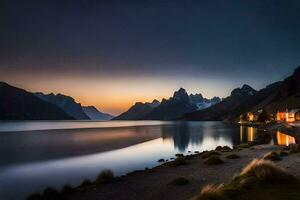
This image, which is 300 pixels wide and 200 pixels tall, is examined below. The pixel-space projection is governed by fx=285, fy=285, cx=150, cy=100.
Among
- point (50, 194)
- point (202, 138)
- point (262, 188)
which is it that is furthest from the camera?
point (202, 138)

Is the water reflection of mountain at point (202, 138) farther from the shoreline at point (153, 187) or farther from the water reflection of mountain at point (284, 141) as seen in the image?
the shoreline at point (153, 187)

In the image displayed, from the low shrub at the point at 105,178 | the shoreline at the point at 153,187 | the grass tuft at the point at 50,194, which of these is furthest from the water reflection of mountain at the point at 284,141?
the grass tuft at the point at 50,194

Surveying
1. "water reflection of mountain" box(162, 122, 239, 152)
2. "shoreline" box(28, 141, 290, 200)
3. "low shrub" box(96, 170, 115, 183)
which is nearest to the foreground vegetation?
"shoreline" box(28, 141, 290, 200)

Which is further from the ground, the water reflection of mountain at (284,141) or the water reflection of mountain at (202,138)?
the water reflection of mountain at (284,141)

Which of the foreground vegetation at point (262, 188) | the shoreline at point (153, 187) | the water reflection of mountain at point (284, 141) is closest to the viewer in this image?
the foreground vegetation at point (262, 188)

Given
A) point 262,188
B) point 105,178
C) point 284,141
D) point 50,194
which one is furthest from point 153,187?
point 284,141

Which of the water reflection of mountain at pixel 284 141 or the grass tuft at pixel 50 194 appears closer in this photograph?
the grass tuft at pixel 50 194

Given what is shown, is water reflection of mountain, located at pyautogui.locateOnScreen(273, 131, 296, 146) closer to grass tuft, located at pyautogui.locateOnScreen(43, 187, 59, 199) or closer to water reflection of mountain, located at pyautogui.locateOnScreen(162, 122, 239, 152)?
water reflection of mountain, located at pyautogui.locateOnScreen(162, 122, 239, 152)

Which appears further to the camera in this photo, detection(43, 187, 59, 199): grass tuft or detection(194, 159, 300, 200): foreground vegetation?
detection(43, 187, 59, 199): grass tuft

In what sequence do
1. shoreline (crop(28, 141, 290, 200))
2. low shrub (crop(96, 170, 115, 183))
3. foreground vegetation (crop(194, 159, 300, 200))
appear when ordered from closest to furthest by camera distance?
foreground vegetation (crop(194, 159, 300, 200)), shoreline (crop(28, 141, 290, 200)), low shrub (crop(96, 170, 115, 183))

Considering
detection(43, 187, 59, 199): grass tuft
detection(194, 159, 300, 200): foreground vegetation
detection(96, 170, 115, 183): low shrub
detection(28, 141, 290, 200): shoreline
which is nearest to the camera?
detection(194, 159, 300, 200): foreground vegetation

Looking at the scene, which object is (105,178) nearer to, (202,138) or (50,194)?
(50,194)

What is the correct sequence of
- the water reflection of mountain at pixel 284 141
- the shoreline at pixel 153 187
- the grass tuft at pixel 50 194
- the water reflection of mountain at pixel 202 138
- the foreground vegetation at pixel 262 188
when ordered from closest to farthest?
→ the foreground vegetation at pixel 262 188 < the shoreline at pixel 153 187 < the grass tuft at pixel 50 194 < the water reflection of mountain at pixel 284 141 < the water reflection of mountain at pixel 202 138

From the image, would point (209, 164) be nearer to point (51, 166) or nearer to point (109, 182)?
point (109, 182)
